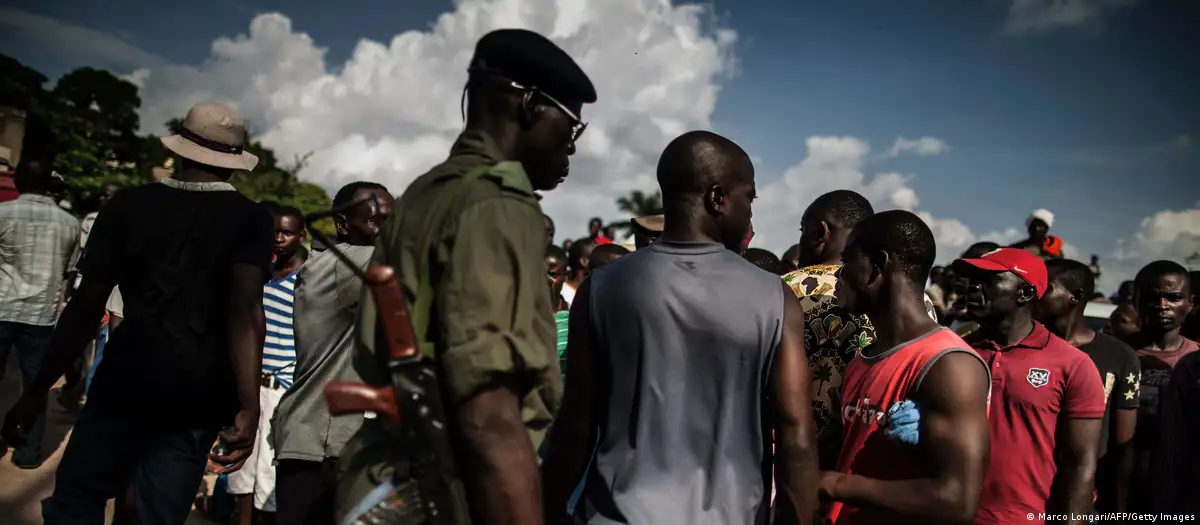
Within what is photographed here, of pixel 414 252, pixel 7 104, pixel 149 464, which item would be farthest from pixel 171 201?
pixel 7 104

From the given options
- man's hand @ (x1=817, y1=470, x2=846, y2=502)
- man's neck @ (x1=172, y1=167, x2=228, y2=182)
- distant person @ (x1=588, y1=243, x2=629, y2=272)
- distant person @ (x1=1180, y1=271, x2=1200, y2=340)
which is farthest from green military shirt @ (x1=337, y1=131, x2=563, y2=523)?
distant person @ (x1=1180, y1=271, x2=1200, y2=340)

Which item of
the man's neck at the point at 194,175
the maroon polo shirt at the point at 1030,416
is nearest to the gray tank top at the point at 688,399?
the maroon polo shirt at the point at 1030,416

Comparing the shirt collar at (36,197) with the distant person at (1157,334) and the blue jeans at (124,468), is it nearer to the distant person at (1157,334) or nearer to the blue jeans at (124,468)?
the blue jeans at (124,468)

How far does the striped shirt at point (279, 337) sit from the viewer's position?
439cm

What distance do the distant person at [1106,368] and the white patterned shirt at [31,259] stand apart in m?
6.83

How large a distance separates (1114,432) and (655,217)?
9.18 feet

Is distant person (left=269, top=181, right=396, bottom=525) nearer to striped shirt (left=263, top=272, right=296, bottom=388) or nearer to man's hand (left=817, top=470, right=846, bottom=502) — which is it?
striped shirt (left=263, top=272, right=296, bottom=388)

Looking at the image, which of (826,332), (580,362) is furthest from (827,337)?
(580,362)

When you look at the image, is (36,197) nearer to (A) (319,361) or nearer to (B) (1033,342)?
(A) (319,361)

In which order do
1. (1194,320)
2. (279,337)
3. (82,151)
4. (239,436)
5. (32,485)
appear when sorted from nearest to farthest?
(239,436), (279,337), (1194,320), (32,485), (82,151)

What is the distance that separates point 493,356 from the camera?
1.47 metres

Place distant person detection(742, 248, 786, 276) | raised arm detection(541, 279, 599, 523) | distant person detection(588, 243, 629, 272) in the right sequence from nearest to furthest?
raised arm detection(541, 279, 599, 523)
distant person detection(742, 248, 786, 276)
distant person detection(588, 243, 629, 272)

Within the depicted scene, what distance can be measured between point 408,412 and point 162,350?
1838 millimetres

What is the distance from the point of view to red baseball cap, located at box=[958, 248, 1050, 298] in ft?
10.7
